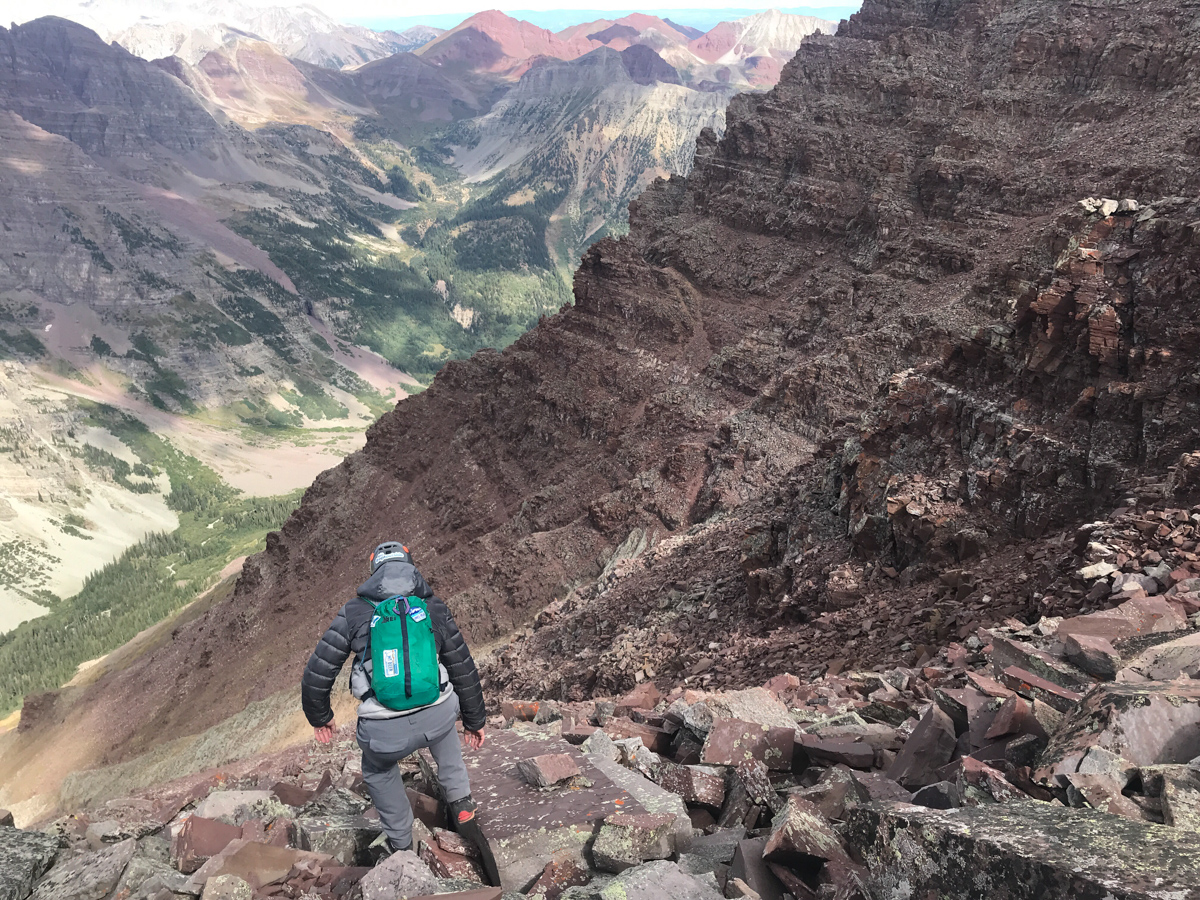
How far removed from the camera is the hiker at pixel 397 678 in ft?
21.3

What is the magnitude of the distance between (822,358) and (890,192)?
11.8 m

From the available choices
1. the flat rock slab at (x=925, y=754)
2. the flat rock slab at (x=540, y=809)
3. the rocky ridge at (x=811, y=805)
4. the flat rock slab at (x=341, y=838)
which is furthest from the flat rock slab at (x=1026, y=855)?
the flat rock slab at (x=341, y=838)

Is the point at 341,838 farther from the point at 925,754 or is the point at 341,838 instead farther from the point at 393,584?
the point at 925,754

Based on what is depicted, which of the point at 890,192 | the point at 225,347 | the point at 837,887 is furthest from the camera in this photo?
the point at 225,347

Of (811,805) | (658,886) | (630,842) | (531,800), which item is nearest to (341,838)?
(531,800)

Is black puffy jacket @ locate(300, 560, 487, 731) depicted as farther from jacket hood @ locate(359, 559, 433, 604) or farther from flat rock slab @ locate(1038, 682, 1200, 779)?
flat rock slab @ locate(1038, 682, 1200, 779)

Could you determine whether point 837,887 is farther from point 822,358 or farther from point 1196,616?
point 822,358

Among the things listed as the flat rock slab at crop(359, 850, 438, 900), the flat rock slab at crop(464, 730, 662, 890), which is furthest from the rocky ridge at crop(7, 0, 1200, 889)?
the flat rock slab at crop(359, 850, 438, 900)

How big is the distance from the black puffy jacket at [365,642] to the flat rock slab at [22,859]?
9.91 feet

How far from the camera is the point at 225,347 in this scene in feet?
585

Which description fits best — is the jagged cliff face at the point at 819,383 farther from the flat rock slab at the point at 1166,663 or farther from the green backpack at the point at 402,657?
the green backpack at the point at 402,657

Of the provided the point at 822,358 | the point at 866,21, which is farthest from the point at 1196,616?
the point at 866,21

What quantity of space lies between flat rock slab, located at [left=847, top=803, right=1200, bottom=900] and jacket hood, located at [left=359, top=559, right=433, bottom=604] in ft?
13.0

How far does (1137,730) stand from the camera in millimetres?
5062
